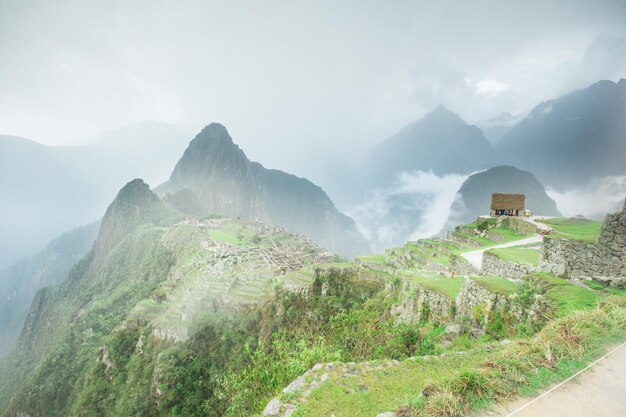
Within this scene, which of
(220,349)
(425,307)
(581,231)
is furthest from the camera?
(220,349)

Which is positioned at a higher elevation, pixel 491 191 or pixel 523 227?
pixel 491 191

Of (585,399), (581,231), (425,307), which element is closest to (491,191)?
(581,231)

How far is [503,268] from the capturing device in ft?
38.1

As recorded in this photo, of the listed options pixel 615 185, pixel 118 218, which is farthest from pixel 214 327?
pixel 615 185

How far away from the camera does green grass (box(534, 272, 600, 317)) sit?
18.0 ft

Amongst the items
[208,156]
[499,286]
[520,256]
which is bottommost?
[499,286]

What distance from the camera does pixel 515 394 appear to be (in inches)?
137

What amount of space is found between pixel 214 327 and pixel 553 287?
2503 centimetres

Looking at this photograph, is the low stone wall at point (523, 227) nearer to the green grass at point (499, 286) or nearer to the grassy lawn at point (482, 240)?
the grassy lawn at point (482, 240)

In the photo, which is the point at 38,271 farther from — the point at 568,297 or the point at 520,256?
the point at 568,297

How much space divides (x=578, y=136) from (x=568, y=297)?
15795 centimetres

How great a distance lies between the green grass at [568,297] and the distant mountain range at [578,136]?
12973 centimetres

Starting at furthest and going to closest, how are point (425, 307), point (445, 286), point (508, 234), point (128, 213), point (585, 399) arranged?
1. point (128, 213)
2. point (508, 234)
3. point (445, 286)
4. point (425, 307)
5. point (585, 399)

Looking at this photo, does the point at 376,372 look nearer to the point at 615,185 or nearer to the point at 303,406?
the point at 303,406
